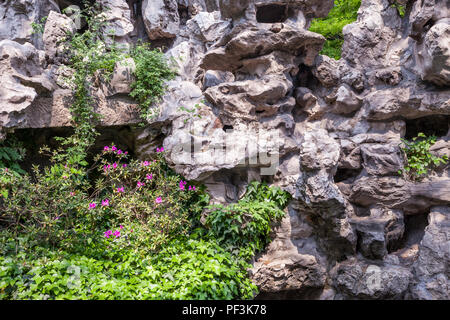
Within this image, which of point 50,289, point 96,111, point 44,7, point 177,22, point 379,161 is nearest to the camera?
point 50,289

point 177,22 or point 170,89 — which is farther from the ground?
point 177,22

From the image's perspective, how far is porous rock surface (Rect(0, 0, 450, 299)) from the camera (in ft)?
16.0

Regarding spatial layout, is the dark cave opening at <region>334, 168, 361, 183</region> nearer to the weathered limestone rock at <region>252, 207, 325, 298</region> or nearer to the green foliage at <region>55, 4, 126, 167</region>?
the weathered limestone rock at <region>252, 207, 325, 298</region>

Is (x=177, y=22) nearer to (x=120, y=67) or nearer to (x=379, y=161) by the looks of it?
(x=120, y=67)

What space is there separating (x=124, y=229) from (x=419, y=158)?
4814mm

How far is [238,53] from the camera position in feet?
19.2

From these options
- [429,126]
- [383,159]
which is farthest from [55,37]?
[429,126]

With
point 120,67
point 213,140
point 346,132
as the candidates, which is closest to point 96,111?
point 120,67

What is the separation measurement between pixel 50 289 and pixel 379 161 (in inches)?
193

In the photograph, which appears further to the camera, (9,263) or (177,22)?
(177,22)

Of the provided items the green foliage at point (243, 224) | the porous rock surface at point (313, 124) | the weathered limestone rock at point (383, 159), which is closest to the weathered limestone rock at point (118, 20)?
the porous rock surface at point (313, 124)

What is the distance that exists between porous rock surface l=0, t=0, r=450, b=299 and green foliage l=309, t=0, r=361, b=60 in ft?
8.49

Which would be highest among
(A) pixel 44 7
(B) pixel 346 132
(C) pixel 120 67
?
(A) pixel 44 7

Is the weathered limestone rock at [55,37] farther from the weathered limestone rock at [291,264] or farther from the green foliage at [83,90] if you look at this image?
the weathered limestone rock at [291,264]
